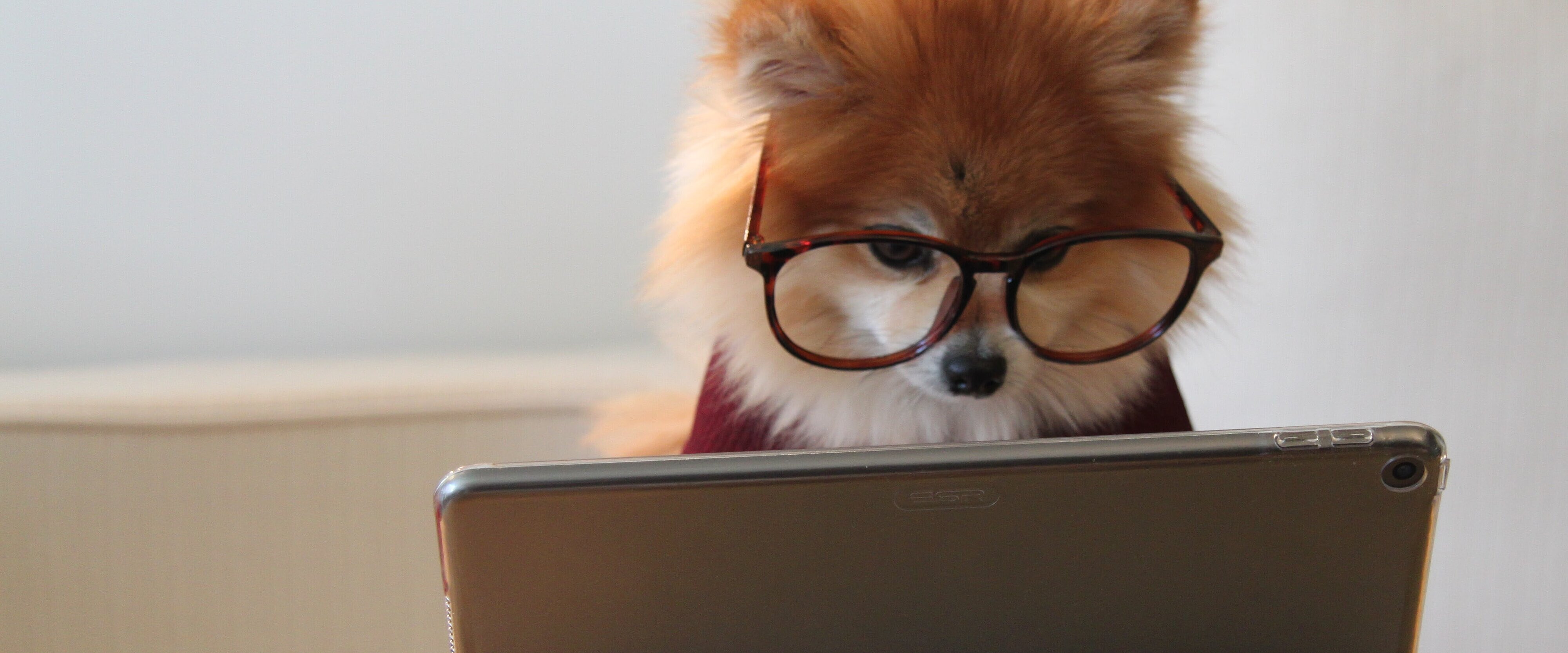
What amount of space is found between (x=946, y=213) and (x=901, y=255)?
73 millimetres

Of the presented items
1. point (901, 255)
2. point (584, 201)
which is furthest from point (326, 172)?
point (901, 255)

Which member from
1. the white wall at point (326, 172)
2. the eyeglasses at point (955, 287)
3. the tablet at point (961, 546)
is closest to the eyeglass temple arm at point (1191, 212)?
the eyeglasses at point (955, 287)

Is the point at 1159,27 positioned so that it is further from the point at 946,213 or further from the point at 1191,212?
the point at 946,213

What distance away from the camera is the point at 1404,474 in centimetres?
56

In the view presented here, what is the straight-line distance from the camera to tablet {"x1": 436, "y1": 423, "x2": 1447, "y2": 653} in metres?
0.53

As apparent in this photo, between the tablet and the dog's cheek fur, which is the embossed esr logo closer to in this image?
the tablet

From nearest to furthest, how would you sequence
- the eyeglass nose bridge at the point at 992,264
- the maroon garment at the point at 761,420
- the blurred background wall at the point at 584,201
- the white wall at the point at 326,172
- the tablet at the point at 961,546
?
the tablet at the point at 961,546
the eyeglass nose bridge at the point at 992,264
the maroon garment at the point at 761,420
the blurred background wall at the point at 584,201
the white wall at the point at 326,172

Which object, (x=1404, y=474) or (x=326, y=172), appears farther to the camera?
(x=326, y=172)

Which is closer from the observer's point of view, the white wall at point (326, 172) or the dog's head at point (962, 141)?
the dog's head at point (962, 141)

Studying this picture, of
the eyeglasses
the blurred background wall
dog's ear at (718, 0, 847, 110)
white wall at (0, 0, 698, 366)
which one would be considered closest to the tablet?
the eyeglasses

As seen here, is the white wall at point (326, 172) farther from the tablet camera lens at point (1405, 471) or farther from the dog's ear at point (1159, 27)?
the tablet camera lens at point (1405, 471)

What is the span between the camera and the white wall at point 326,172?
65.4 inches

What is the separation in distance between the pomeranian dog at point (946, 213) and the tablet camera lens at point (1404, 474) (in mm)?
290

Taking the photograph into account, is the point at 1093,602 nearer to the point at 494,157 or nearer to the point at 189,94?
the point at 494,157
